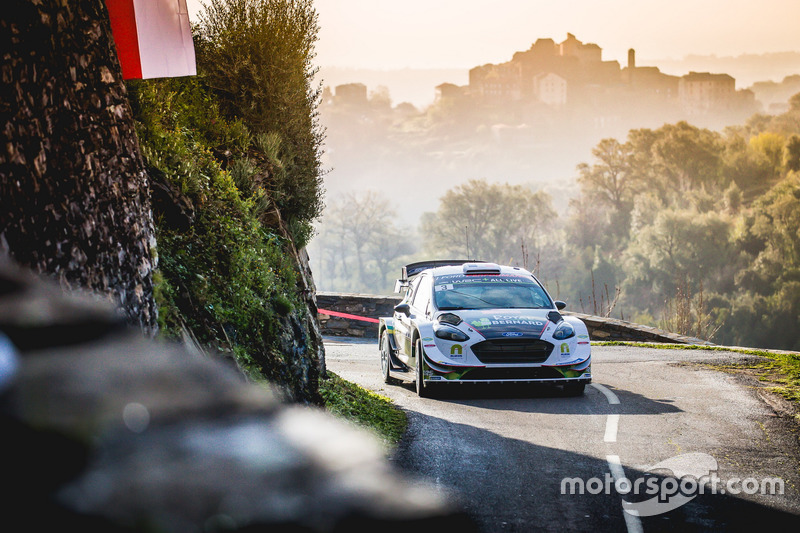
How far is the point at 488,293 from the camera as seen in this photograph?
12812 mm

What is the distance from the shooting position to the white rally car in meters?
11.2

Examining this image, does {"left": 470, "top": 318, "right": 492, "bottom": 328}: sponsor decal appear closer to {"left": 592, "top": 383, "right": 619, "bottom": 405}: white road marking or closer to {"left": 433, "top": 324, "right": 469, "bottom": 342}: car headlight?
{"left": 433, "top": 324, "right": 469, "bottom": 342}: car headlight

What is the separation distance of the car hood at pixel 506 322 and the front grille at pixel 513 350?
81 millimetres

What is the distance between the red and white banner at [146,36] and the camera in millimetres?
8242

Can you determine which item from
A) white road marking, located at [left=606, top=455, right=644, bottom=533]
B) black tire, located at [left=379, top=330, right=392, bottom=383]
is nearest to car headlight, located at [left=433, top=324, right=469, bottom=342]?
black tire, located at [left=379, top=330, right=392, bottom=383]

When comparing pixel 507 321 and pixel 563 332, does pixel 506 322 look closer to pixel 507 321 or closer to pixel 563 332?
pixel 507 321

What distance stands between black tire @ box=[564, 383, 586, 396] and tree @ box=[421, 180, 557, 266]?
373 feet

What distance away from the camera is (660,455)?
298 inches

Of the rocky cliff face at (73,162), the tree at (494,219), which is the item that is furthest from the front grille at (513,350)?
the tree at (494,219)

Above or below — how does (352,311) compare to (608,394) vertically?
below

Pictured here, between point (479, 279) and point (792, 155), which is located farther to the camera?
point (792, 155)

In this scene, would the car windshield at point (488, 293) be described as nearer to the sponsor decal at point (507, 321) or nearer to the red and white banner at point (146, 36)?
the sponsor decal at point (507, 321)

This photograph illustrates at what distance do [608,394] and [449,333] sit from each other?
2.42 m

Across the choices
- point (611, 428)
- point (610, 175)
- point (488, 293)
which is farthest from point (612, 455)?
point (610, 175)
